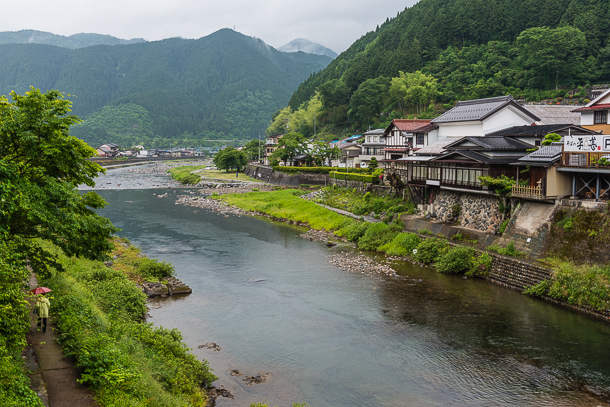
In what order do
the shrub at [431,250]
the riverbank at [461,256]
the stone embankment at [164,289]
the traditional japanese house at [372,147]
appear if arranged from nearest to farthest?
the riverbank at [461,256] < the stone embankment at [164,289] < the shrub at [431,250] < the traditional japanese house at [372,147]

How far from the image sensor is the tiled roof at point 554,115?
1346 inches

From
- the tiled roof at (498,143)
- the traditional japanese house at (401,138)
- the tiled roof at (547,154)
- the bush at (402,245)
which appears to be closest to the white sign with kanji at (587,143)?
the tiled roof at (547,154)

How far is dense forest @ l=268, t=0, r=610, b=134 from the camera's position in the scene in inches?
2475

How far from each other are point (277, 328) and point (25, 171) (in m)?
10.5

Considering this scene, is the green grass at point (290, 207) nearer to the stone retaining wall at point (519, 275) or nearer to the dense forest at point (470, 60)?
the stone retaining wall at point (519, 275)

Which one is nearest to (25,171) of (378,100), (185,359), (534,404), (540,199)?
(185,359)

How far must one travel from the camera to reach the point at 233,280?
82.5ft

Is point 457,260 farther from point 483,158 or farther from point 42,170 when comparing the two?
point 42,170

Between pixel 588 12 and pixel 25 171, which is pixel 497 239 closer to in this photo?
pixel 25 171

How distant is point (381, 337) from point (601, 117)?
20.2m

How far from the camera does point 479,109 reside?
34.2m

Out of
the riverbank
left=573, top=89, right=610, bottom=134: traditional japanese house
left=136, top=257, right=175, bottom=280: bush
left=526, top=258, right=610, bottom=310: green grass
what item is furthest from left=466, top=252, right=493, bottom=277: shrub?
left=136, top=257, right=175, bottom=280: bush

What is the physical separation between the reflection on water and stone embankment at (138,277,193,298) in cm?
80

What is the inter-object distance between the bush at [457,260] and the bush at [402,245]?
3238 millimetres
